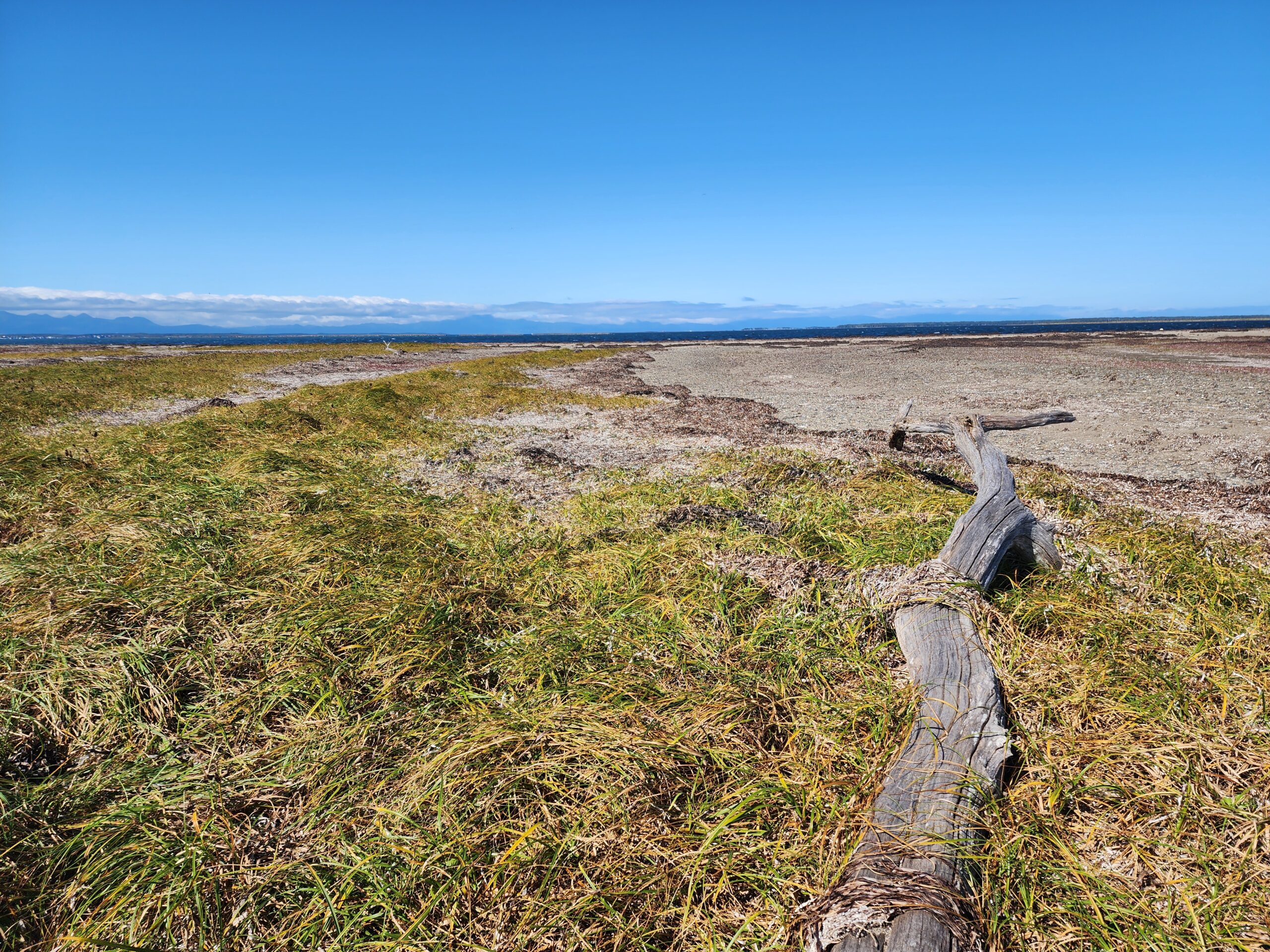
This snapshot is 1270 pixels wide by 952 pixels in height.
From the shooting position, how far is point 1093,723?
2910 mm

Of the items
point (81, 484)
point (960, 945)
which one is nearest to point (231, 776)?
point (960, 945)

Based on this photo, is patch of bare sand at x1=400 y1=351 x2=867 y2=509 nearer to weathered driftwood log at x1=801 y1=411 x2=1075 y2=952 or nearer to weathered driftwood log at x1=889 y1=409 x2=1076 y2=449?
weathered driftwood log at x1=889 y1=409 x2=1076 y2=449

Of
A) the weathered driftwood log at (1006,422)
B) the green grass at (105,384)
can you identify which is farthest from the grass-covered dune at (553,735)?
the green grass at (105,384)

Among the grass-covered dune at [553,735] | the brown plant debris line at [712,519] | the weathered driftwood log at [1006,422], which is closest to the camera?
the grass-covered dune at [553,735]

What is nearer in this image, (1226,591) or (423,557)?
(1226,591)

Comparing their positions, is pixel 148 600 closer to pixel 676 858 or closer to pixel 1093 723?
pixel 676 858

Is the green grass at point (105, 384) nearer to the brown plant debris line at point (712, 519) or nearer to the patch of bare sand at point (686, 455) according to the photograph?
the patch of bare sand at point (686, 455)

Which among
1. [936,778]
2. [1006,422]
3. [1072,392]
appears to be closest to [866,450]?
[1006,422]

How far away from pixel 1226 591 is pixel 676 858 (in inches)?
185

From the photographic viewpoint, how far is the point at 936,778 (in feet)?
8.05

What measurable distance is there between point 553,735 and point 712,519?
11.4ft

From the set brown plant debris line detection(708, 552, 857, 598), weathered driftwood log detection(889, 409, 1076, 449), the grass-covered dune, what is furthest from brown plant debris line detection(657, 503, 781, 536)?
weathered driftwood log detection(889, 409, 1076, 449)

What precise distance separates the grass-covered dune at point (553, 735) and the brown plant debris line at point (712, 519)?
0.33 meters

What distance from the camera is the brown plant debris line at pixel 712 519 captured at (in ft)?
18.9
